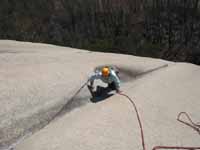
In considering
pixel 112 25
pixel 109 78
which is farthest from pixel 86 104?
pixel 112 25

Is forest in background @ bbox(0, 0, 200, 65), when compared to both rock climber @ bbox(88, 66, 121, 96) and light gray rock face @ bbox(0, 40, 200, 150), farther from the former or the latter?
rock climber @ bbox(88, 66, 121, 96)

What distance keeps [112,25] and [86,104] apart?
4435mm

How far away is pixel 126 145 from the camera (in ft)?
6.21

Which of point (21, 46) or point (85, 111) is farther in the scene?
point (21, 46)

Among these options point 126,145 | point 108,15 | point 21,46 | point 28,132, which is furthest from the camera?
point 108,15

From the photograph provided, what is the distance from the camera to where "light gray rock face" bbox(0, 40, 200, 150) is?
1.97 meters

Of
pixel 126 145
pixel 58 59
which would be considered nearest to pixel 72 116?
pixel 126 145

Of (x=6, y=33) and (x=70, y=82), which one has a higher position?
(x=70, y=82)

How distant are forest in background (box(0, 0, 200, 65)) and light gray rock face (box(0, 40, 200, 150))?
2.62 metres

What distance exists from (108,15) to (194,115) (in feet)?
15.8

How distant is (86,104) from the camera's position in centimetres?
250

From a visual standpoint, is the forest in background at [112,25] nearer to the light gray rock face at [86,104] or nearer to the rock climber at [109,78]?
the light gray rock face at [86,104]

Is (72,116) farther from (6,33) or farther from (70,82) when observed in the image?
(6,33)

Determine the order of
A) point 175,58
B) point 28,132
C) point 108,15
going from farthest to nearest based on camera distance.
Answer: point 108,15 → point 175,58 → point 28,132
